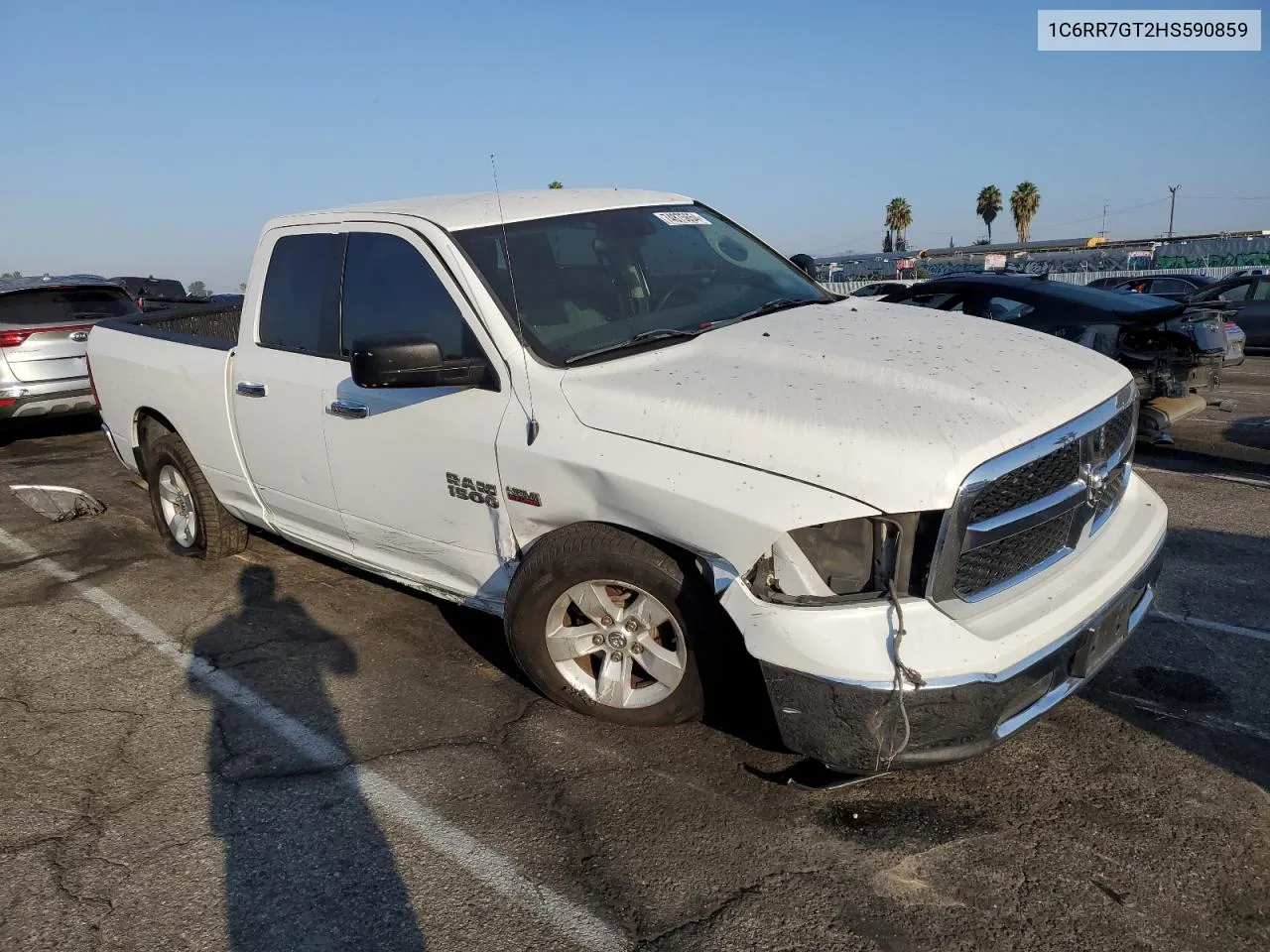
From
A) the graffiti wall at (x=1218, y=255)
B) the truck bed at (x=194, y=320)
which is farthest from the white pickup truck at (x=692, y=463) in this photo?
the graffiti wall at (x=1218, y=255)

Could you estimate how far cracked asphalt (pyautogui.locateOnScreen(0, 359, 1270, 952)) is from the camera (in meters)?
2.63

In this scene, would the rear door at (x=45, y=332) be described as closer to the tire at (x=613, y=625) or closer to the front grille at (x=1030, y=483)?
the tire at (x=613, y=625)

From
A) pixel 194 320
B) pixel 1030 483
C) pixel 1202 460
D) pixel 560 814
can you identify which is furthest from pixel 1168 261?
pixel 560 814

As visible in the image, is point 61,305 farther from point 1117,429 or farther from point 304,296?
point 1117,429

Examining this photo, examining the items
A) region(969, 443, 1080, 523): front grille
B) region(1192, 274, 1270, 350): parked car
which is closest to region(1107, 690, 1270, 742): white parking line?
region(969, 443, 1080, 523): front grille

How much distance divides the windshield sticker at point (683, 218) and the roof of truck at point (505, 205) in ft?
0.40

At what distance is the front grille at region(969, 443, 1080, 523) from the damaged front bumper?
41cm

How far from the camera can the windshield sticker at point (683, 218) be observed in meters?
4.52

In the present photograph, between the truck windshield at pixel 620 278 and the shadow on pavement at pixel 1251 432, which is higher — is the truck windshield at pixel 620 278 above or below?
above

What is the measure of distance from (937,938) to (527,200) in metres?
3.22

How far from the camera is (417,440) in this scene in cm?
382

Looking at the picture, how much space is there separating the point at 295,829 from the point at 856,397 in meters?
2.22

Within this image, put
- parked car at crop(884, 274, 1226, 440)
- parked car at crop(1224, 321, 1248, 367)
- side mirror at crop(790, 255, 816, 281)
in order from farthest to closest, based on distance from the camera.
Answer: parked car at crop(1224, 321, 1248, 367) < parked car at crop(884, 274, 1226, 440) < side mirror at crop(790, 255, 816, 281)

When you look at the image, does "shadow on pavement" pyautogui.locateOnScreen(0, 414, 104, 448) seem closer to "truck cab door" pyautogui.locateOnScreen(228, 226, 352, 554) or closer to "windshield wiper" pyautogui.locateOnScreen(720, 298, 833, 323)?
"truck cab door" pyautogui.locateOnScreen(228, 226, 352, 554)
